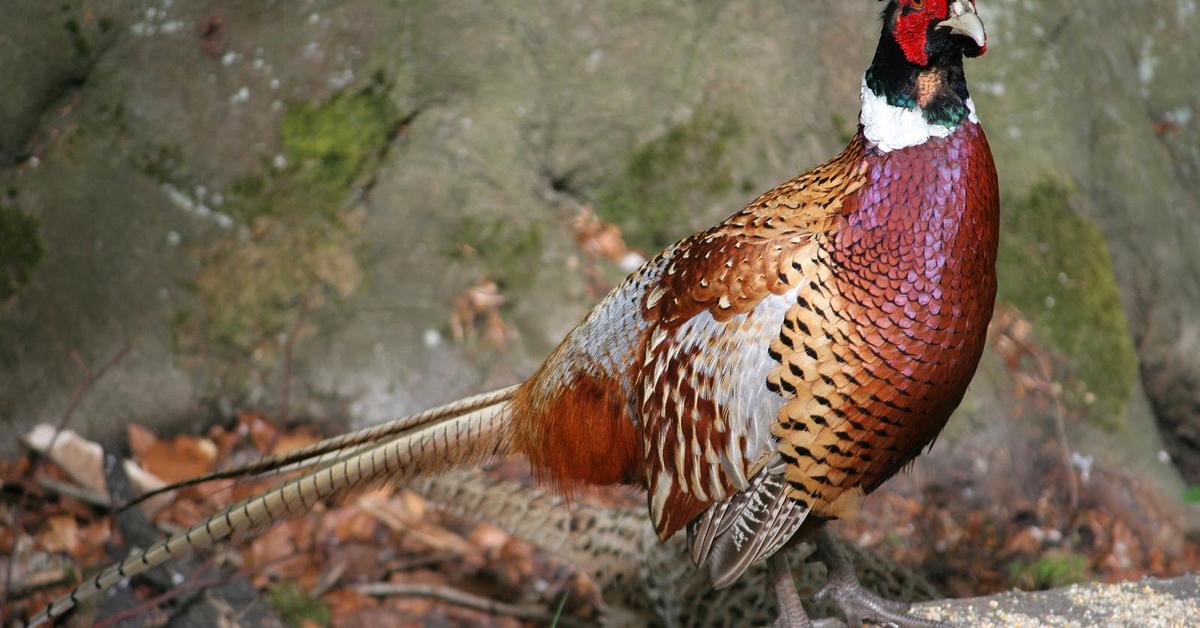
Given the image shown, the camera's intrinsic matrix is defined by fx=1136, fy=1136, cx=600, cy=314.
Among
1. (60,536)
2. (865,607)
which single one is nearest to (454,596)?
(60,536)

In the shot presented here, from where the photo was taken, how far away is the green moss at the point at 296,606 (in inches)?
155

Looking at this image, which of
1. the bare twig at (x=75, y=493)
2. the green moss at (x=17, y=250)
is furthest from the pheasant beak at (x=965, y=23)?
the green moss at (x=17, y=250)

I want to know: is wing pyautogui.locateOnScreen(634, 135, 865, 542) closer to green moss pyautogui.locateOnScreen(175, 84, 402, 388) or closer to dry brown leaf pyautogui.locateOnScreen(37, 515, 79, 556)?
green moss pyautogui.locateOnScreen(175, 84, 402, 388)

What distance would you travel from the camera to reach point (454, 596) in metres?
4.09

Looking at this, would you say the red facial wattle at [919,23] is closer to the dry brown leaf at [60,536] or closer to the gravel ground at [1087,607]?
the gravel ground at [1087,607]

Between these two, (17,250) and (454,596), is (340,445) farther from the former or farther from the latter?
(17,250)

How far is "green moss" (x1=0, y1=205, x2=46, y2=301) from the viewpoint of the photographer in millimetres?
4219

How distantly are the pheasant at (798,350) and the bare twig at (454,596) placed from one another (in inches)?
50.5

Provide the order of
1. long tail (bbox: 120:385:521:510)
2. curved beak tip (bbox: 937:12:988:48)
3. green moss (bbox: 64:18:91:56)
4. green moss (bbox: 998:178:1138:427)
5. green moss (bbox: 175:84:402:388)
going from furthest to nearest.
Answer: green moss (bbox: 998:178:1138:427) → green moss (bbox: 175:84:402:388) → green moss (bbox: 64:18:91:56) → long tail (bbox: 120:385:521:510) → curved beak tip (bbox: 937:12:988:48)

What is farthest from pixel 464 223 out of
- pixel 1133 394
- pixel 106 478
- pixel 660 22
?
pixel 1133 394

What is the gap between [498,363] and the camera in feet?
15.3

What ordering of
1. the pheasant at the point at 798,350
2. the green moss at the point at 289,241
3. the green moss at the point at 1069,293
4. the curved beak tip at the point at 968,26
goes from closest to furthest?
1. the curved beak tip at the point at 968,26
2. the pheasant at the point at 798,350
3. the green moss at the point at 289,241
4. the green moss at the point at 1069,293

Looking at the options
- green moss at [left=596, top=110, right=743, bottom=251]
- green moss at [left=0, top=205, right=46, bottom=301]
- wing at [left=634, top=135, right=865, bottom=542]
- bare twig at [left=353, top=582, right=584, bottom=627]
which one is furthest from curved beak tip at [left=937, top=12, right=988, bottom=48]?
green moss at [left=0, top=205, right=46, bottom=301]

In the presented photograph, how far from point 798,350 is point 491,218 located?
8.17 feet
